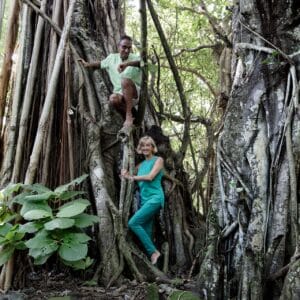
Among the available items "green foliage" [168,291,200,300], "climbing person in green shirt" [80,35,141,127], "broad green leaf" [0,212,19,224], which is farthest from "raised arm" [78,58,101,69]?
"green foliage" [168,291,200,300]

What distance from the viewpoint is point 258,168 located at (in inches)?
135

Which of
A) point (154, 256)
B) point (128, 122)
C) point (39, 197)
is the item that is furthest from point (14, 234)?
point (128, 122)

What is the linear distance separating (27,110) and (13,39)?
1.07 metres

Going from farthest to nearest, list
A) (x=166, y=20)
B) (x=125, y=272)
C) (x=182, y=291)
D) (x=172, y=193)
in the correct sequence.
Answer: (x=166, y=20) → (x=172, y=193) → (x=125, y=272) → (x=182, y=291)

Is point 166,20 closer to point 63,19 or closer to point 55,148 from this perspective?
point 63,19

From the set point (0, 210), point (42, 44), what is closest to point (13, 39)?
point (42, 44)

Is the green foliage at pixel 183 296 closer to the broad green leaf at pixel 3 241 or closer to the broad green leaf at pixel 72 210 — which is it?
the broad green leaf at pixel 72 210

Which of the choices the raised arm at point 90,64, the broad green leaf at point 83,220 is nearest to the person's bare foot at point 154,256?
the broad green leaf at point 83,220

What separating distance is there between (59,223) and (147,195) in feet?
3.83

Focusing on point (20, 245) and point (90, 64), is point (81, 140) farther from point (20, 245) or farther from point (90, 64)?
point (20, 245)

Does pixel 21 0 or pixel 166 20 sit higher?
pixel 166 20

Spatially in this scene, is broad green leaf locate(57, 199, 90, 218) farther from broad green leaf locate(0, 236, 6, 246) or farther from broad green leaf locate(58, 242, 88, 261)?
broad green leaf locate(0, 236, 6, 246)

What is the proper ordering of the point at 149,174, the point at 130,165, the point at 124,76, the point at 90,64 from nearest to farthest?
the point at 149,174
the point at 130,165
the point at 124,76
the point at 90,64

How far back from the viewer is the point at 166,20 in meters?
7.39
